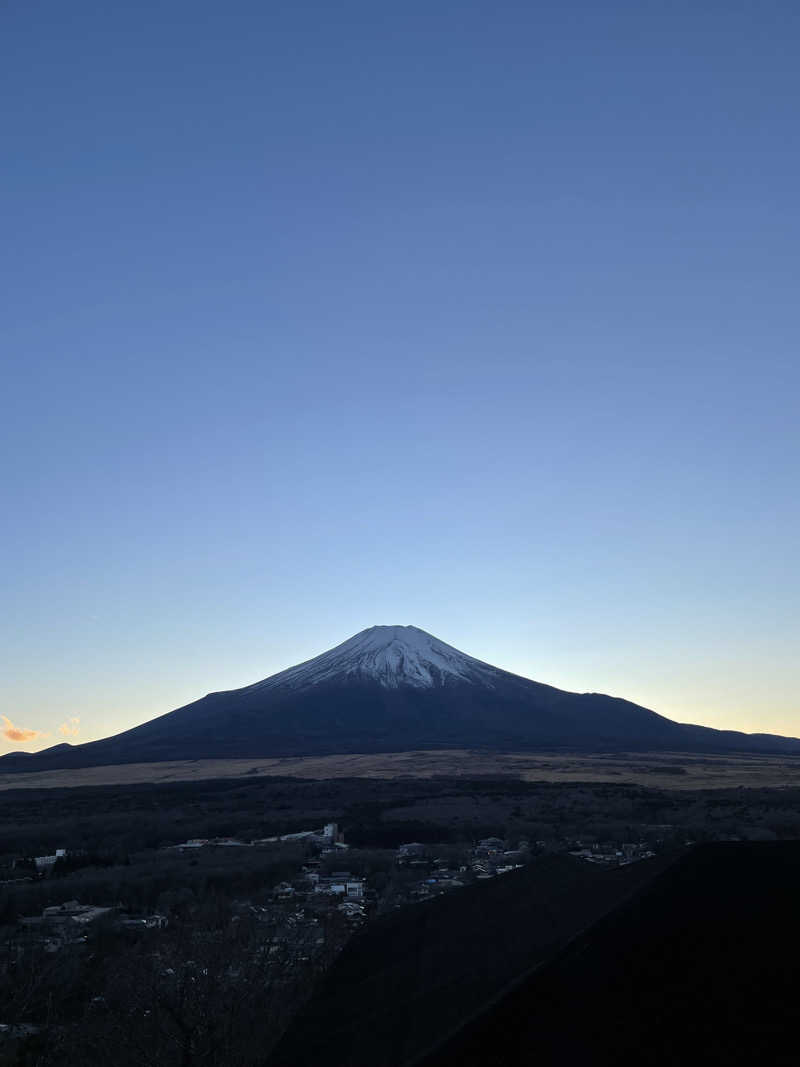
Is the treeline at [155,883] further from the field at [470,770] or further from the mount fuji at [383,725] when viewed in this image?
the mount fuji at [383,725]

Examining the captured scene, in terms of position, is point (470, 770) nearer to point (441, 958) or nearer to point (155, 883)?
point (155, 883)

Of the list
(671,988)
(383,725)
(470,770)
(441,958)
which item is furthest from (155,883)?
(383,725)

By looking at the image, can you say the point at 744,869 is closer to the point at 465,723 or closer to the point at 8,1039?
the point at 8,1039

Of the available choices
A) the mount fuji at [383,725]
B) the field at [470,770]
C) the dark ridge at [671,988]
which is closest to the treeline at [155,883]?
the dark ridge at [671,988]

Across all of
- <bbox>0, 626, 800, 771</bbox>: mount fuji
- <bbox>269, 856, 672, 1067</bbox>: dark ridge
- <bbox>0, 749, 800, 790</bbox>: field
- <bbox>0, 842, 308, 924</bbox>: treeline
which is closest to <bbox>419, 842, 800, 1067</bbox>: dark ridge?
<bbox>269, 856, 672, 1067</bbox>: dark ridge

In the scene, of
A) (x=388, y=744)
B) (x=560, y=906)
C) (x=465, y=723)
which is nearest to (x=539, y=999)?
(x=560, y=906)

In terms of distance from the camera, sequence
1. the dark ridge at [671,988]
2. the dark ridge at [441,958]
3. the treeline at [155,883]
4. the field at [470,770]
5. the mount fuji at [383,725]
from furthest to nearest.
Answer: the mount fuji at [383,725] < the field at [470,770] < the treeline at [155,883] < the dark ridge at [441,958] < the dark ridge at [671,988]
